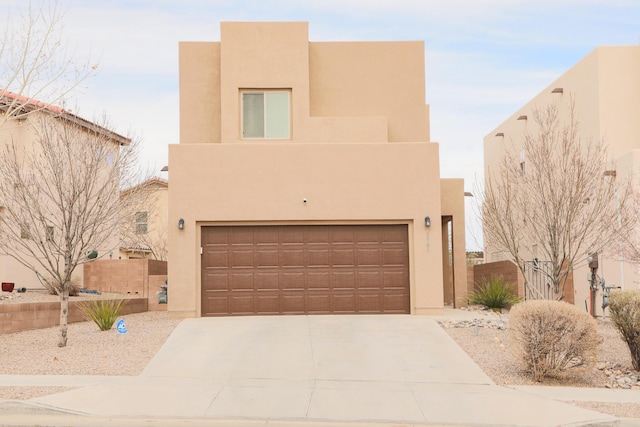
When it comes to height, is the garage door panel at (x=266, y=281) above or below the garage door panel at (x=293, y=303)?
above

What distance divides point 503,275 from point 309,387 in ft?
46.4

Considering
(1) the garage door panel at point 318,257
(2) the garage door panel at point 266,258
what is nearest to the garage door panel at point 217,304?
(2) the garage door panel at point 266,258

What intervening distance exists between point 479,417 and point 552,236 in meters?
7.34

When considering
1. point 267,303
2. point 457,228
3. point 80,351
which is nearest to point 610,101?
point 457,228

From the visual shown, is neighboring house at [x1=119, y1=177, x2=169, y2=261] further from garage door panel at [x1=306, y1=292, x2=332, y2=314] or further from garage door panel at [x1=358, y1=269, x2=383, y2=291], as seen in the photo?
garage door panel at [x1=358, y1=269, x2=383, y2=291]

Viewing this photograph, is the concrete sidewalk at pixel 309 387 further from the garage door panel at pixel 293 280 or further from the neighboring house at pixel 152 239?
the neighboring house at pixel 152 239

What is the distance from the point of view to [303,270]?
1978 centimetres

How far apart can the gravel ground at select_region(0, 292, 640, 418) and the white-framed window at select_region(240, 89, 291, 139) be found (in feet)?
19.4

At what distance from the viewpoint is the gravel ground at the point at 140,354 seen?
1286 cm

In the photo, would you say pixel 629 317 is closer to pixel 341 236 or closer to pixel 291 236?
pixel 341 236

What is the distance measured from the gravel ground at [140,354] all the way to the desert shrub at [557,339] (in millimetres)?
310

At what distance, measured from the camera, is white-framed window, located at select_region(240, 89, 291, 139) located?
2161 cm

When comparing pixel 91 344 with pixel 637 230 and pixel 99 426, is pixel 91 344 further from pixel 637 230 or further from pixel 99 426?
pixel 637 230

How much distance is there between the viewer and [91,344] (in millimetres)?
15727
